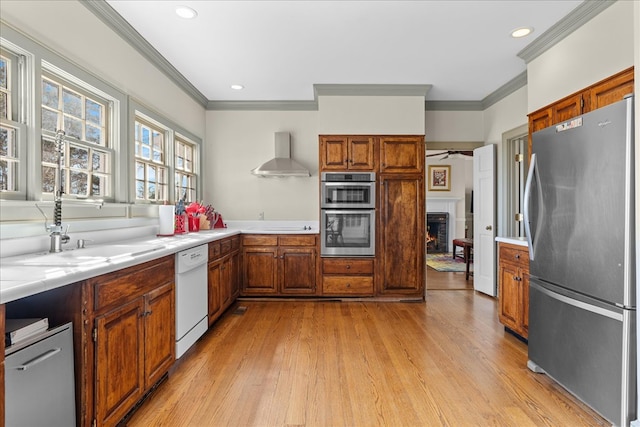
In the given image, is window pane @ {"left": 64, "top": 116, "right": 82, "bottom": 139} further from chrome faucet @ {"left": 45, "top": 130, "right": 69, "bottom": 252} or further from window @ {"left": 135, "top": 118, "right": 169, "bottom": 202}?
window @ {"left": 135, "top": 118, "right": 169, "bottom": 202}

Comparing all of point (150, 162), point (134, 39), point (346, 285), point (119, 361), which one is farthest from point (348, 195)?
point (119, 361)

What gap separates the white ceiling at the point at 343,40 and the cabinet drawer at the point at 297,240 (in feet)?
6.34

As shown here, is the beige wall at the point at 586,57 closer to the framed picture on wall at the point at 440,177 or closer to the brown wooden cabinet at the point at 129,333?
the brown wooden cabinet at the point at 129,333

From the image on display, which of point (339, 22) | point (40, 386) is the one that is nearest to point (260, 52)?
point (339, 22)

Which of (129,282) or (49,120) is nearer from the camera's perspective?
(129,282)

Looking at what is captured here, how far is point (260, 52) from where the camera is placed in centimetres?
330

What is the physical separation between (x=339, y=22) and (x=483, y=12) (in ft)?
3.73

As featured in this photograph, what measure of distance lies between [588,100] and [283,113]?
355cm

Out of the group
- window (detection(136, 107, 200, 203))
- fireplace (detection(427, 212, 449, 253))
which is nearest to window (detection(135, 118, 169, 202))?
window (detection(136, 107, 200, 203))

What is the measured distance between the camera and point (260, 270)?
4.24m

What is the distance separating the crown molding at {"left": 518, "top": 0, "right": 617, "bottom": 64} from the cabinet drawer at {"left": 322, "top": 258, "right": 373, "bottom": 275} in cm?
275

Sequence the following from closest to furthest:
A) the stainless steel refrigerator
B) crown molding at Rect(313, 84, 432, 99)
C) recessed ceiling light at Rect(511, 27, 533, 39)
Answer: the stainless steel refrigerator < recessed ceiling light at Rect(511, 27, 533, 39) < crown molding at Rect(313, 84, 432, 99)

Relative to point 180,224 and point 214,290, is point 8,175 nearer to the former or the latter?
point 180,224

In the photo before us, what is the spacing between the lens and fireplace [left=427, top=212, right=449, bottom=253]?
884 centimetres
